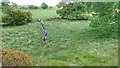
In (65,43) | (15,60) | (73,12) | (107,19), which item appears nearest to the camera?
(15,60)

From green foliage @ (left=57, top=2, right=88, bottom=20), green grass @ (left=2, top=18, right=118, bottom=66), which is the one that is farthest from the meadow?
green foliage @ (left=57, top=2, right=88, bottom=20)

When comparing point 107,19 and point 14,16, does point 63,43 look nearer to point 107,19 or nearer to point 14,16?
point 107,19

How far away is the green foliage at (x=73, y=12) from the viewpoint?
14.2ft

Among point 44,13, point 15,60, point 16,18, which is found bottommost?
point 15,60

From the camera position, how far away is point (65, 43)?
362 centimetres

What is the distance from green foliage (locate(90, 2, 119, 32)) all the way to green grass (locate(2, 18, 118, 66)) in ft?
0.66

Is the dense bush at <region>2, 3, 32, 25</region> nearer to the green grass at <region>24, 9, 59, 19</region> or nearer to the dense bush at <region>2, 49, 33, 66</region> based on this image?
the green grass at <region>24, 9, 59, 19</region>

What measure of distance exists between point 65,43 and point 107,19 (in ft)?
3.66

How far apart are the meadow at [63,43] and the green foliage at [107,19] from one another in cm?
19

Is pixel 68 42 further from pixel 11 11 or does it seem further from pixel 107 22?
pixel 11 11

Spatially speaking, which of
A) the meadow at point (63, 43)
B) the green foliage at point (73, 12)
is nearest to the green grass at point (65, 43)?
the meadow at point (63, 43)

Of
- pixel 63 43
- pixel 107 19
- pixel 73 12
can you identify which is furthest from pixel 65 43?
pixel 73 12

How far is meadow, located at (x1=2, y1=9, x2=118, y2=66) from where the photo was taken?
3.03 meters

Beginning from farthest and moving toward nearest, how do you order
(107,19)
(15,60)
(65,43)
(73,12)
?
(73,12)
(107,19)
(65,43)
(15,60)
